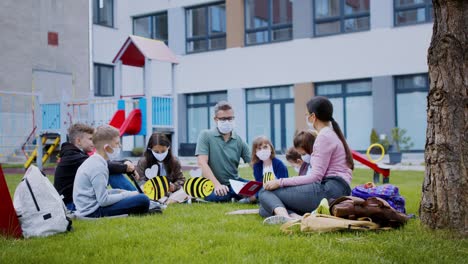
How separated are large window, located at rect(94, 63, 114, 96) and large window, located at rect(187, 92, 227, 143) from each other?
3810 mm

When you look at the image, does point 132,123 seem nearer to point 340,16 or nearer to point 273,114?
point 273,114

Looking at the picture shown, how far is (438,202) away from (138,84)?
81.3 feet

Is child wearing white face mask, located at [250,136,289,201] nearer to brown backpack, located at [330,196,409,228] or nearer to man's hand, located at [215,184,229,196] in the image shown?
man's hand, located at [215,184,229,196]

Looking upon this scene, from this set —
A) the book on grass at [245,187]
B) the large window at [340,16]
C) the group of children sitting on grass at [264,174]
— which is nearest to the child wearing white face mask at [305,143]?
the group of children sitting on grass at [264,174]

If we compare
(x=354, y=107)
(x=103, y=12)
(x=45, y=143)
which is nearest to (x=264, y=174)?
(x=45, y=143)

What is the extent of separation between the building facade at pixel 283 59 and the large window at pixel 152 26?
0.05 m

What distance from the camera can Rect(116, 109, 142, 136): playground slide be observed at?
13.9 metres

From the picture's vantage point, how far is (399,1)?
2152 centimetres

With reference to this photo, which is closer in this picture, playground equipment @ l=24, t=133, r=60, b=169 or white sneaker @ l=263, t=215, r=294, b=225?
white sneaker @ l=263, t=215, r=294, b=225

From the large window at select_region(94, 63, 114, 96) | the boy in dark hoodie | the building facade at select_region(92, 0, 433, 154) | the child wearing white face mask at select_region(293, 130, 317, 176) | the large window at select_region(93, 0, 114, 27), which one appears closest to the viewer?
the child wearing white face mask at select_region(293, 130, 317, 176)

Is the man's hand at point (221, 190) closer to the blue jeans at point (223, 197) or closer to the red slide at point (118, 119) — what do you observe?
the blue jeans at point (223, 197)

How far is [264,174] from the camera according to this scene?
7.27 meters

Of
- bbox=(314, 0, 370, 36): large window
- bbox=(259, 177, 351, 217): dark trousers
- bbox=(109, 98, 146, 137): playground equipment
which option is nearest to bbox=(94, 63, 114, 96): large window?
bbox=(314, 0, 370, 36): large window

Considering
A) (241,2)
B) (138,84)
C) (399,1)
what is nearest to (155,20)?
(138,84)
